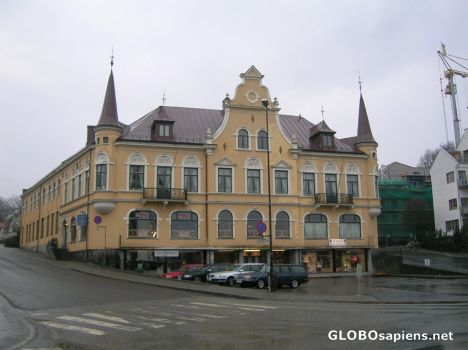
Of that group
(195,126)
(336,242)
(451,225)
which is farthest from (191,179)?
(451,225)

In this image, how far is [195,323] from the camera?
15273 millimetres

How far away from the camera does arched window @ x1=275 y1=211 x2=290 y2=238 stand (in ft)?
158

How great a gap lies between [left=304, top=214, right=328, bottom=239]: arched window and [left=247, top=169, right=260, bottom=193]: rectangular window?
574 cm

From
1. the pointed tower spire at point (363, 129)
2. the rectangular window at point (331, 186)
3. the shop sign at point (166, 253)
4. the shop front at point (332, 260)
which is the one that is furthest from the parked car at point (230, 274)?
the pointed tower spire at point (363, 129)

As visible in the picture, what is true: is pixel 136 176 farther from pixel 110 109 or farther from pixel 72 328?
pixel 72 328

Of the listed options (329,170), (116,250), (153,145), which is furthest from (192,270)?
→ (329,170)

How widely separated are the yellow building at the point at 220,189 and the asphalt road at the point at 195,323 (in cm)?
1970

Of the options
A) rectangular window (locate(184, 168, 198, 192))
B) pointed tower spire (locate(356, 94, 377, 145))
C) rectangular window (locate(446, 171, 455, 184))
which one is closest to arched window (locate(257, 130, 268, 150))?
rectangular window (locate(184, 168, 198, 192))

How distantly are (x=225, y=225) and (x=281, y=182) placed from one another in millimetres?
6821

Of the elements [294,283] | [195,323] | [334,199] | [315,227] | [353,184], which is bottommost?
[195,323]

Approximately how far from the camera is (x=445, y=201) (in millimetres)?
70312

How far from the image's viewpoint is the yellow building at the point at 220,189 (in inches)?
1746

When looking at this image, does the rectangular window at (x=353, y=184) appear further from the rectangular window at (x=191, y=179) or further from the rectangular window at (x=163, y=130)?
the rectangular window at (x=163, y=130)

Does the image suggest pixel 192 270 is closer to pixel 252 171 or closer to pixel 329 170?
pixel 252 171
